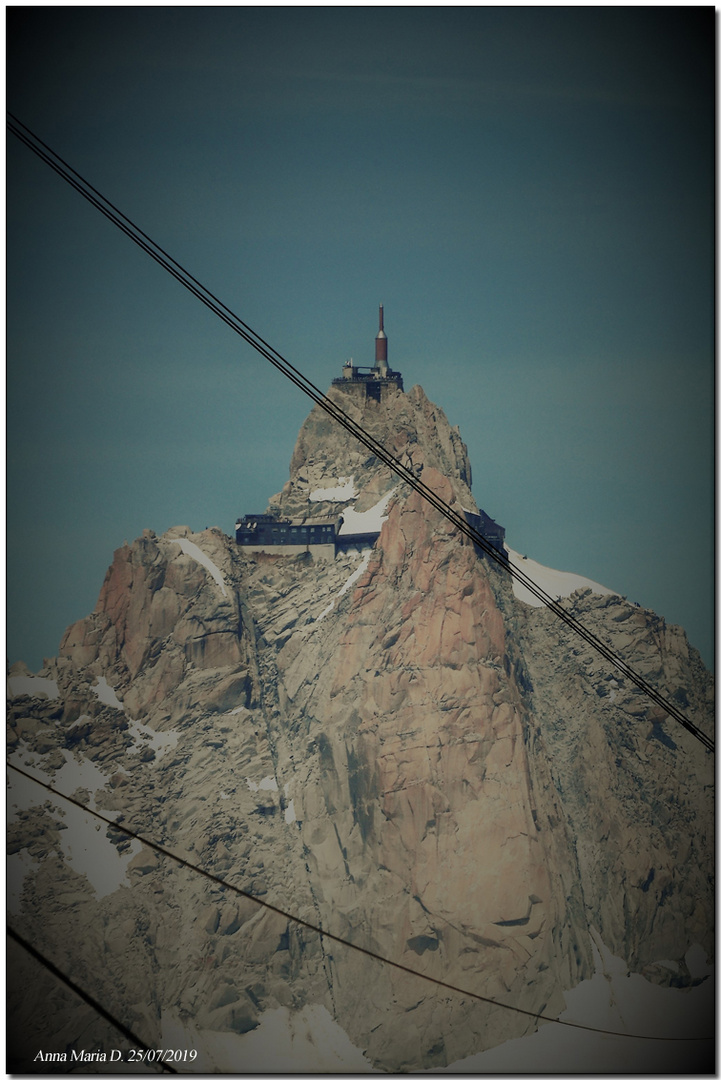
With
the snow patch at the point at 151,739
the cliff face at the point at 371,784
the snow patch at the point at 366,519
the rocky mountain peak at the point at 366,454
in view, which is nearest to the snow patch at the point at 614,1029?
the cliff face at the point at 371,784

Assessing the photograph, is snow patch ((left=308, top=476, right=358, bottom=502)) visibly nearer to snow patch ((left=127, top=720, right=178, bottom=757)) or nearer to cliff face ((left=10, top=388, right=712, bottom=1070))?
cliff face ((left=10, top=388, right=712, bottom=1070))

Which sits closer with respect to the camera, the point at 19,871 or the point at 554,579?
the point at 19,871

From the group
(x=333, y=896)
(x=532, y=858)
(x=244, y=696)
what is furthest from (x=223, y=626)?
(x=532, y=858)

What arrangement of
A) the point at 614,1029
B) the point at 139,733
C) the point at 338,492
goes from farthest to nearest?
1. the point at 338,492
2. the point at 139,733
3. the point at 614,1029

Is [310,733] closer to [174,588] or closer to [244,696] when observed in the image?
[244,696]

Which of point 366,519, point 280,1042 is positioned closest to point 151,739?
point 280,1042

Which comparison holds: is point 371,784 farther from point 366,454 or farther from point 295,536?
point 366,454

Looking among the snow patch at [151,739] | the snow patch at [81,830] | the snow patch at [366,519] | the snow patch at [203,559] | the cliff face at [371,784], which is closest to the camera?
the cliff face at [371,784]

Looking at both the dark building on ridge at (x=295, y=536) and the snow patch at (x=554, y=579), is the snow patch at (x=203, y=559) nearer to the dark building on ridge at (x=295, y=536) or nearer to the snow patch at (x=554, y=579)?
the dark building on ridge at (x=295, y=536)
